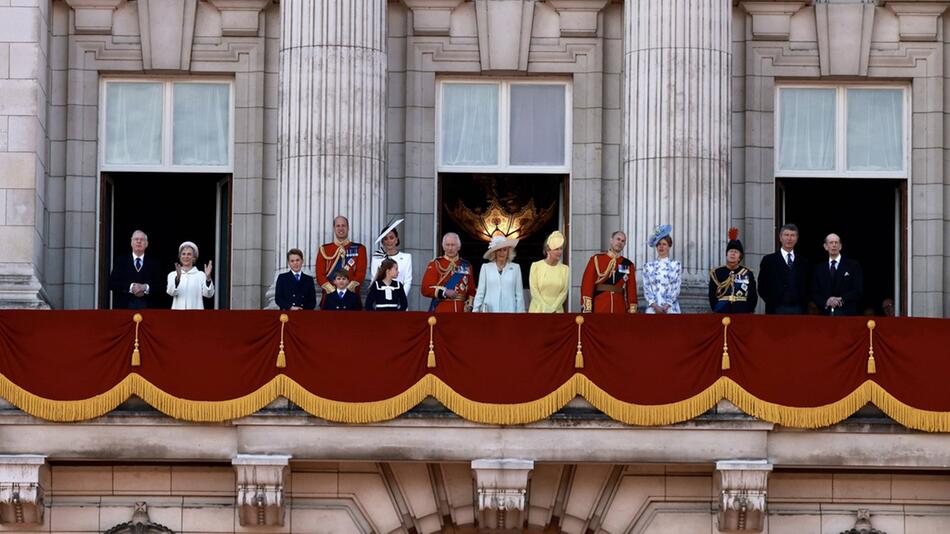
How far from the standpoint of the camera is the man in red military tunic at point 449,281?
4247 cm

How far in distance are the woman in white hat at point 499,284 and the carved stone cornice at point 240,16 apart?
21.4 feet

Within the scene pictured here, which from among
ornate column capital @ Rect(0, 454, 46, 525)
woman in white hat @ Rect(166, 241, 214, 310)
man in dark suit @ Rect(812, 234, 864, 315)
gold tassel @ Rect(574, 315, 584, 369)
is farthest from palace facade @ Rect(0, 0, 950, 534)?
ornate column capital @ Rect(0, 454, 46, 525)

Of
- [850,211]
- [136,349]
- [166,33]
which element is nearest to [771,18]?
[850,211]

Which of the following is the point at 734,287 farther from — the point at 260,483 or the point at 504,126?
the point at 260,483

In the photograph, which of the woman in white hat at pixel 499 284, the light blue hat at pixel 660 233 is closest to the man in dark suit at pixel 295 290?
the woman in white hat at pixel 499 284

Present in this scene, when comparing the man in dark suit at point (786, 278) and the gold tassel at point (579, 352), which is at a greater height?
the man in dark suit at point (786, 278)

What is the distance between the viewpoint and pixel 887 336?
41125 millimetres

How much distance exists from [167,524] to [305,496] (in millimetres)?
2121

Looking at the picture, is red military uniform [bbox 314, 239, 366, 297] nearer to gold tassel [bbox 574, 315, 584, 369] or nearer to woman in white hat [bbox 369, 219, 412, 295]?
woman in white hat [bbox 369, 219, 412, 295]

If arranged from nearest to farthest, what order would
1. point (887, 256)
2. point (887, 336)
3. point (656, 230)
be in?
point (887, 336)
point (656, 230)
point (887, 256)

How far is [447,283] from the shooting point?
42.6 meters

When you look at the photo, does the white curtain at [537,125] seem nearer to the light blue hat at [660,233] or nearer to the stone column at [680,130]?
the stone column at [680,130]

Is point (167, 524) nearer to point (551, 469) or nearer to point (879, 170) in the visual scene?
point (551, 469)

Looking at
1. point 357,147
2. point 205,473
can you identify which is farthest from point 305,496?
point 357,147
